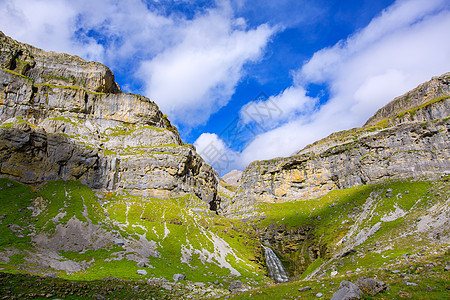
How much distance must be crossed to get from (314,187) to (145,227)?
102936 mm

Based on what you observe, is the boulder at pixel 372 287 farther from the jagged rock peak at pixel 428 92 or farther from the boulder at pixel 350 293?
the jagged rock peak at pixel 428 92

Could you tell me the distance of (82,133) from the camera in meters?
114

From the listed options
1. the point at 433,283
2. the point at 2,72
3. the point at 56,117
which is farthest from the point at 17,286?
the point at 2,72

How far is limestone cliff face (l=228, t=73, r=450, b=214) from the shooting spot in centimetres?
10000

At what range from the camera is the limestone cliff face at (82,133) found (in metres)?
89.6

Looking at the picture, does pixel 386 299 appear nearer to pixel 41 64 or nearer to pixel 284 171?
pixel 284 171

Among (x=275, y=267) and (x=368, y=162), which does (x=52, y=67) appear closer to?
(x=275, y=267)

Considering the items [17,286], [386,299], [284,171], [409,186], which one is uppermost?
[284,171]

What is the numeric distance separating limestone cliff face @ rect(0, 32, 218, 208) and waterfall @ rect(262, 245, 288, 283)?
44.7 metres

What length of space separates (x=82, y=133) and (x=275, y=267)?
346 feet

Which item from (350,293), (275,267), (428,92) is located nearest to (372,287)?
(350,293)

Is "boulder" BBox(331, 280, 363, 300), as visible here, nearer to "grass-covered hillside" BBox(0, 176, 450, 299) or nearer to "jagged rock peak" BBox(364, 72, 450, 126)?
"grass-covered hillside" BBox(0, 176, 450, 299)

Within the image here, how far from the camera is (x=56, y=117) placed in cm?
11419

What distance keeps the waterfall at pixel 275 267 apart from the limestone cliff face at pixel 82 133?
44685 mm
